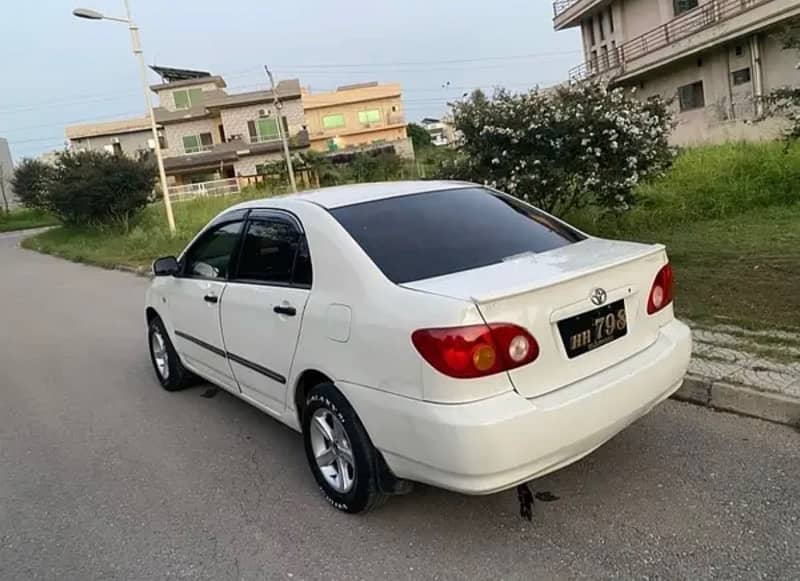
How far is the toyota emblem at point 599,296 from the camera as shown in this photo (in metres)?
3.01

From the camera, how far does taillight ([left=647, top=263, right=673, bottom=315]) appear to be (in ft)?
11.0

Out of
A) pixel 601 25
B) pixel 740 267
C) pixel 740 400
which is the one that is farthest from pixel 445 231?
pixel 601 25

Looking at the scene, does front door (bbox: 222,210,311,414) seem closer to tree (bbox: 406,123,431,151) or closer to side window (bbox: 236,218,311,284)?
side window (bbox: 236,218,311,284)

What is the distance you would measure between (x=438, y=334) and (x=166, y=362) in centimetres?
375

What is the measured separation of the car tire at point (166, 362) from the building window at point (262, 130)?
49360 mm

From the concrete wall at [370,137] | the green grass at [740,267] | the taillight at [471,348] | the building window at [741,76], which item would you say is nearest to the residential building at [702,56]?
the building window at [741,76]

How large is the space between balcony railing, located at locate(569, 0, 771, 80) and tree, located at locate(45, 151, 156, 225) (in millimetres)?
16086

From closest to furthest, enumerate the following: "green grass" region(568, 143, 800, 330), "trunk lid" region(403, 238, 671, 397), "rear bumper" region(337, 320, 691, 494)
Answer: "rear bumper" region(337, 320, 691, 494), "trunk lid" region(403, 238, 671, 397), "green grass" region(568, 143, 800, 330)

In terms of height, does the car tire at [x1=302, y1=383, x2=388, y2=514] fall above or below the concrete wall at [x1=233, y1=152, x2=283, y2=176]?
below

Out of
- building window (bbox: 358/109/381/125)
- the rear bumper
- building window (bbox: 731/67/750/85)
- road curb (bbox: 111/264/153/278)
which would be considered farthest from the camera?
building window (bbox: 358/109/381/125)

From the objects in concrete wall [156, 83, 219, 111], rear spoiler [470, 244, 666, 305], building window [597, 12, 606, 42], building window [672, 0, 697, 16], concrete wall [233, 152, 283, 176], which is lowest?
rear spoiler [470, 244, 666, 305]

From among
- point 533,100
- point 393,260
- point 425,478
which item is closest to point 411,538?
point 425,478

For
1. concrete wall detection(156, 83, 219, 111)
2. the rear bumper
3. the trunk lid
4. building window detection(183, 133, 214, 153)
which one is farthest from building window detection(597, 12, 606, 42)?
the rear bumper

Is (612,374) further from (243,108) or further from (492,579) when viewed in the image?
(243,108)
